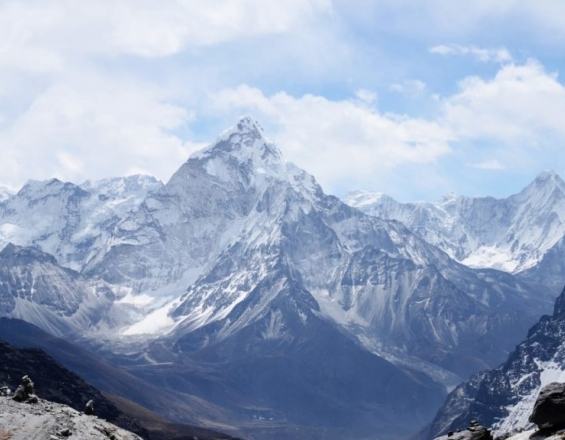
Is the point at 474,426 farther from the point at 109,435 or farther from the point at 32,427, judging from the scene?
the point at 32,427

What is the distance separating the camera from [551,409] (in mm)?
72688

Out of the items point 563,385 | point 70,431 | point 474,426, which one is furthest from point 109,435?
point 563,385

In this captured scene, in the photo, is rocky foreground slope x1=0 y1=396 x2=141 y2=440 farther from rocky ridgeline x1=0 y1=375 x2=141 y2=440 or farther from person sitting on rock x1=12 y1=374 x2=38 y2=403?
person sitting on rock x1=12 y1=374 x2=38 y2=403

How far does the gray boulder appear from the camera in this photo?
2852 inches

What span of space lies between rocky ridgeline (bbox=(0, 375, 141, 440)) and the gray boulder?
29.8 metres

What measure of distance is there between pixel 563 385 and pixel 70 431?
113ft

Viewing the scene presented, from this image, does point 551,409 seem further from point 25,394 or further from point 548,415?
point 25,394

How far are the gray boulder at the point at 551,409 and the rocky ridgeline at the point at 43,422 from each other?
29807 millimetres

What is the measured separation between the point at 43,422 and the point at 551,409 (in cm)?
3487

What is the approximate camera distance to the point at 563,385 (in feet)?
243

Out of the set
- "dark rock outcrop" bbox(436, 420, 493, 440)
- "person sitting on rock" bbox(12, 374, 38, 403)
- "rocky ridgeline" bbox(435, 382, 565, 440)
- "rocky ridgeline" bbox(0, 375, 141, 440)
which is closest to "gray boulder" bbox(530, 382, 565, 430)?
"rocky ridgeline" bbox(435, 382, 565, 440)

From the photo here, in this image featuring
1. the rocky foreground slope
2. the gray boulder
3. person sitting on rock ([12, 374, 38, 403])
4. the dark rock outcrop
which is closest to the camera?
the rocky foreground slope

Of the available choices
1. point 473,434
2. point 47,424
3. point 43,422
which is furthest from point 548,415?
point 43,422

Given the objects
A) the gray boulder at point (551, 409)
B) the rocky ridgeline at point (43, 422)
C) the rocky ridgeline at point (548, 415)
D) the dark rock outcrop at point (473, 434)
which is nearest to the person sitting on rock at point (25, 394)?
the rocky ridgeline at point (43, 422)
